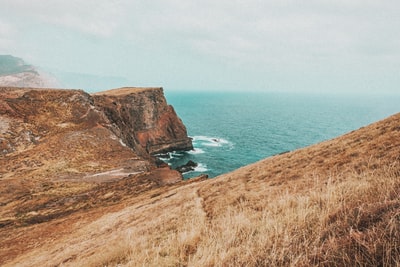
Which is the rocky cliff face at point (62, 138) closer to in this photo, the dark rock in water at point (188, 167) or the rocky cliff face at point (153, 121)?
the dark rock in water at point (188, 167)

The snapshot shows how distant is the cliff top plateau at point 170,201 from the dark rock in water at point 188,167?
1803 cm

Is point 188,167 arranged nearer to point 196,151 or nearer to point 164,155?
point 164,155

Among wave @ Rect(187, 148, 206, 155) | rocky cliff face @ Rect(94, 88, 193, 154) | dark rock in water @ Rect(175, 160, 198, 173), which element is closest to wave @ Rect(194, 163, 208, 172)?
dark rock in water @ Rect(175, 160, 198, 173)

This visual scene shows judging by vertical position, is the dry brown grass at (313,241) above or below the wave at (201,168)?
above

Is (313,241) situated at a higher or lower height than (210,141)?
higher

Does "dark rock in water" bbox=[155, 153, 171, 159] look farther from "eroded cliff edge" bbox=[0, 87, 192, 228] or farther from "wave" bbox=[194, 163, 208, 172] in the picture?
"eroded cliff edge" bbox=[0, 87, 192, 228]

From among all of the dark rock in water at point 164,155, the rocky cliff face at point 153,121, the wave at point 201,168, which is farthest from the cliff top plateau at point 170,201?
the dark rock in water at point 164,155

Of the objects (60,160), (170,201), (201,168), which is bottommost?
(201,168)

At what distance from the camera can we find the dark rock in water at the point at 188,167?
80.2 meters

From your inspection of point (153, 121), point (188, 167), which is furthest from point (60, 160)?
point (153, 121)

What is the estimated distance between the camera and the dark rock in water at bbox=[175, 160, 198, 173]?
80250mm

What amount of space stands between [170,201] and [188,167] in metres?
62.0

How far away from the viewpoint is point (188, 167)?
82125 millimetres

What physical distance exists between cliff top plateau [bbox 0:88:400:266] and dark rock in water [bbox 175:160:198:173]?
18.0 metres
